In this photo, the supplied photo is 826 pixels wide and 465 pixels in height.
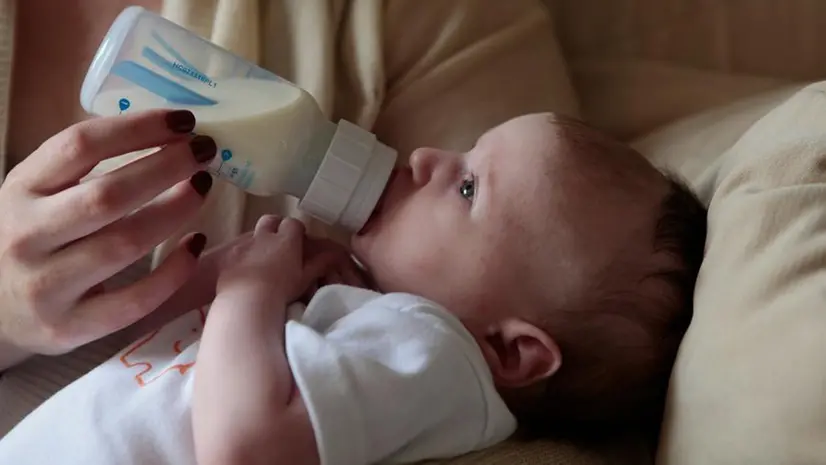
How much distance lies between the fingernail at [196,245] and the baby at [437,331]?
4 cm

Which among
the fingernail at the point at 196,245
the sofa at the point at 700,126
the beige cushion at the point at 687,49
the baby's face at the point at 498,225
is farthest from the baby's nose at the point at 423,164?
the beige cushion at the point at 687,49

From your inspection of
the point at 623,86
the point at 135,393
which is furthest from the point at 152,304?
the point at 623,86

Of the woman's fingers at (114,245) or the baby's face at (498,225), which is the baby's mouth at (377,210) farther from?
the woman's fingers at (114,245)

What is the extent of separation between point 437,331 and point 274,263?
0.61 feet

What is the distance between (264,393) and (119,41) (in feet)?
1.16

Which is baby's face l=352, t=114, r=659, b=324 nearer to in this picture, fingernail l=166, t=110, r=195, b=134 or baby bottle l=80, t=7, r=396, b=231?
baby bottle l=80, t=7, r=396, b=231

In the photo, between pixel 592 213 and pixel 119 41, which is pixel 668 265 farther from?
pixel 119 41

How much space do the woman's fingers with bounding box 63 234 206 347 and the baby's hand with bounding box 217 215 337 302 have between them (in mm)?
49

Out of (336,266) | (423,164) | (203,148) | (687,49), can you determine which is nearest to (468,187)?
(423,164)

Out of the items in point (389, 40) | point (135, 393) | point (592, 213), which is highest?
point (389, 40)

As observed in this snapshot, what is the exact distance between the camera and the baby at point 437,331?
0.76 meters

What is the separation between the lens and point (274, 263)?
3.02ft

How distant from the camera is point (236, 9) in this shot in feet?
3.40

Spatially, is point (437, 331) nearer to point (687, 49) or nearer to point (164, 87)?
point (164, 87)
